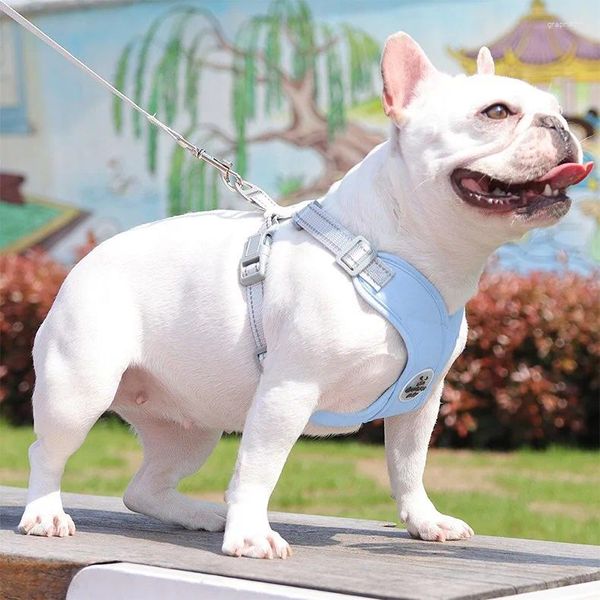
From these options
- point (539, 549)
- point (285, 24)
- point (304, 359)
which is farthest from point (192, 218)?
point (285, 24)

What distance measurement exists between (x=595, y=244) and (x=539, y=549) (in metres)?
6.88

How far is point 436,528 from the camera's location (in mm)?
3678

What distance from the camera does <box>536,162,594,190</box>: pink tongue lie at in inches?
123

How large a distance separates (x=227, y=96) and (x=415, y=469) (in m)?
8.66

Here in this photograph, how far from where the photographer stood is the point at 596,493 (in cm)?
698

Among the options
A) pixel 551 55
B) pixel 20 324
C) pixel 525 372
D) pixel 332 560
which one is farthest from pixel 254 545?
pixel 551 55

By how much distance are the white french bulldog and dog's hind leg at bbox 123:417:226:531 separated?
0.13 meters

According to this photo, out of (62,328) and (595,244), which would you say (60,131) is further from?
(62,328)

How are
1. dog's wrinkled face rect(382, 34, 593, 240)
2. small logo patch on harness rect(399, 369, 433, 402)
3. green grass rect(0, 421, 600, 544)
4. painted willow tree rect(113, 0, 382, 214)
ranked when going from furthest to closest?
painted willow tree rect(113, 0, 382, 214)
green grass rect(0, 421, 600, 544)
small logo patch on harness rect(399, 369, 433, 402)
dog's wrinkled face rect(382, 34, 593, 240)

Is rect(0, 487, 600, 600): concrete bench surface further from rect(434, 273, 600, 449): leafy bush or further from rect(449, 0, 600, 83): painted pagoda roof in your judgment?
rect(449, 0, 600, 83): painted pagoda roof

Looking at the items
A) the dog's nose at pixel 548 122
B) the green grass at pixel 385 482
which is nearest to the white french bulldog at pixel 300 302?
the dog's nose at pixel 548 122

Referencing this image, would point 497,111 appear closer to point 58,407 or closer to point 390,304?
point 390,304

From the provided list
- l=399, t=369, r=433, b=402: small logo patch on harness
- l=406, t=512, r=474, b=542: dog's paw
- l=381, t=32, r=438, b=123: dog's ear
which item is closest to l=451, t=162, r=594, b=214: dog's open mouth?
l=381, t=32, r=438, b=123: dog's ear

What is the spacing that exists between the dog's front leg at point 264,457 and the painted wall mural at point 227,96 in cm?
725
